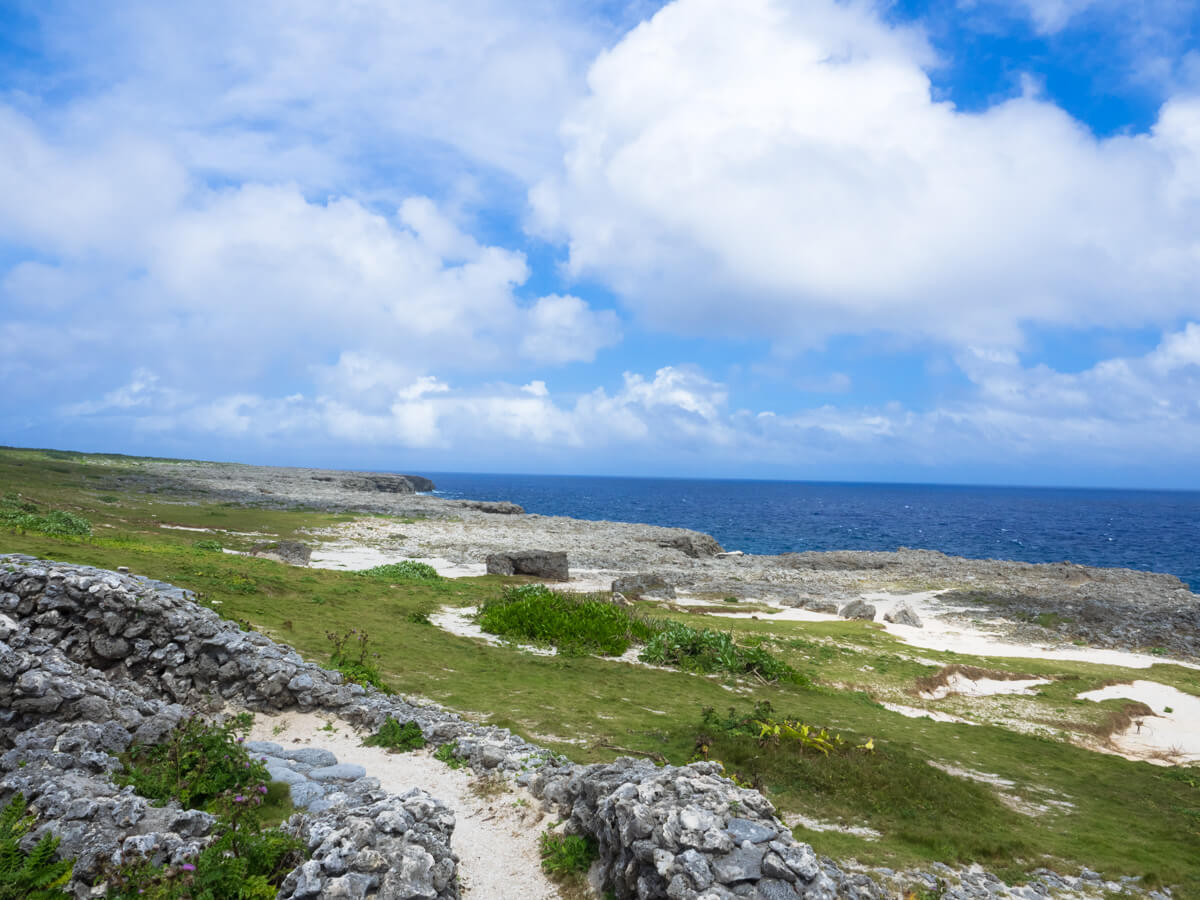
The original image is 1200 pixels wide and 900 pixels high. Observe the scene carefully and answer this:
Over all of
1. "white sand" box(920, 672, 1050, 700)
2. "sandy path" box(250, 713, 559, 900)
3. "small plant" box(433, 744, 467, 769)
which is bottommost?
"white sand" box(920, 672, 1050, 700)

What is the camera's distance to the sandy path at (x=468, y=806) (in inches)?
347

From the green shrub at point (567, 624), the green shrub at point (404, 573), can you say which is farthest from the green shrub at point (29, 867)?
the green shrub at point (404, 573)

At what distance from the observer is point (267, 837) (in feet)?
26.0

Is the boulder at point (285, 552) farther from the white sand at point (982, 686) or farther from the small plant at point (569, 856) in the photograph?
the small plant at point (569, 856)

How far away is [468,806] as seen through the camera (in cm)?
1065

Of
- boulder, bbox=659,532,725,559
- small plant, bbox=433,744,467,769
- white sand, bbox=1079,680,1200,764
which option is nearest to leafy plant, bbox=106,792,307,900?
small plant, bbox=433,744,467,769

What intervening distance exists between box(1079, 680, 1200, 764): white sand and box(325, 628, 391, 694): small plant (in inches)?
813

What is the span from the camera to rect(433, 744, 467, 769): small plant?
11.9 m

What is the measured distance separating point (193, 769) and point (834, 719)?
14524mm

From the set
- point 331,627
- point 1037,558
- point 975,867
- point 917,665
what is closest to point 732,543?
point 1037,558

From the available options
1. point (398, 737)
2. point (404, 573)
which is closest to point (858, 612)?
point (404, 573)

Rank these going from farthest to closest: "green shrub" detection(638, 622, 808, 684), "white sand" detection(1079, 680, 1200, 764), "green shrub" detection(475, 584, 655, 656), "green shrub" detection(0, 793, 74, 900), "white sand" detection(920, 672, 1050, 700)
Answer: "white sand" detection(920, 672, 1050, 700), "green shrub" detection(475, 584, 655, 656), "green shrub" detection(638, 622, 808, 684), "white sand" detection(1079, 680, 1200, 764), "green shrub" detection(0, 793, 74, 900)

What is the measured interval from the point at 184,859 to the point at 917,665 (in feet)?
82.3

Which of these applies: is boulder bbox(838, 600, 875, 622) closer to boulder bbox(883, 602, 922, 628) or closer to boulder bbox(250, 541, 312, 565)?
boulder bbox(883, 602, 922, 628)
